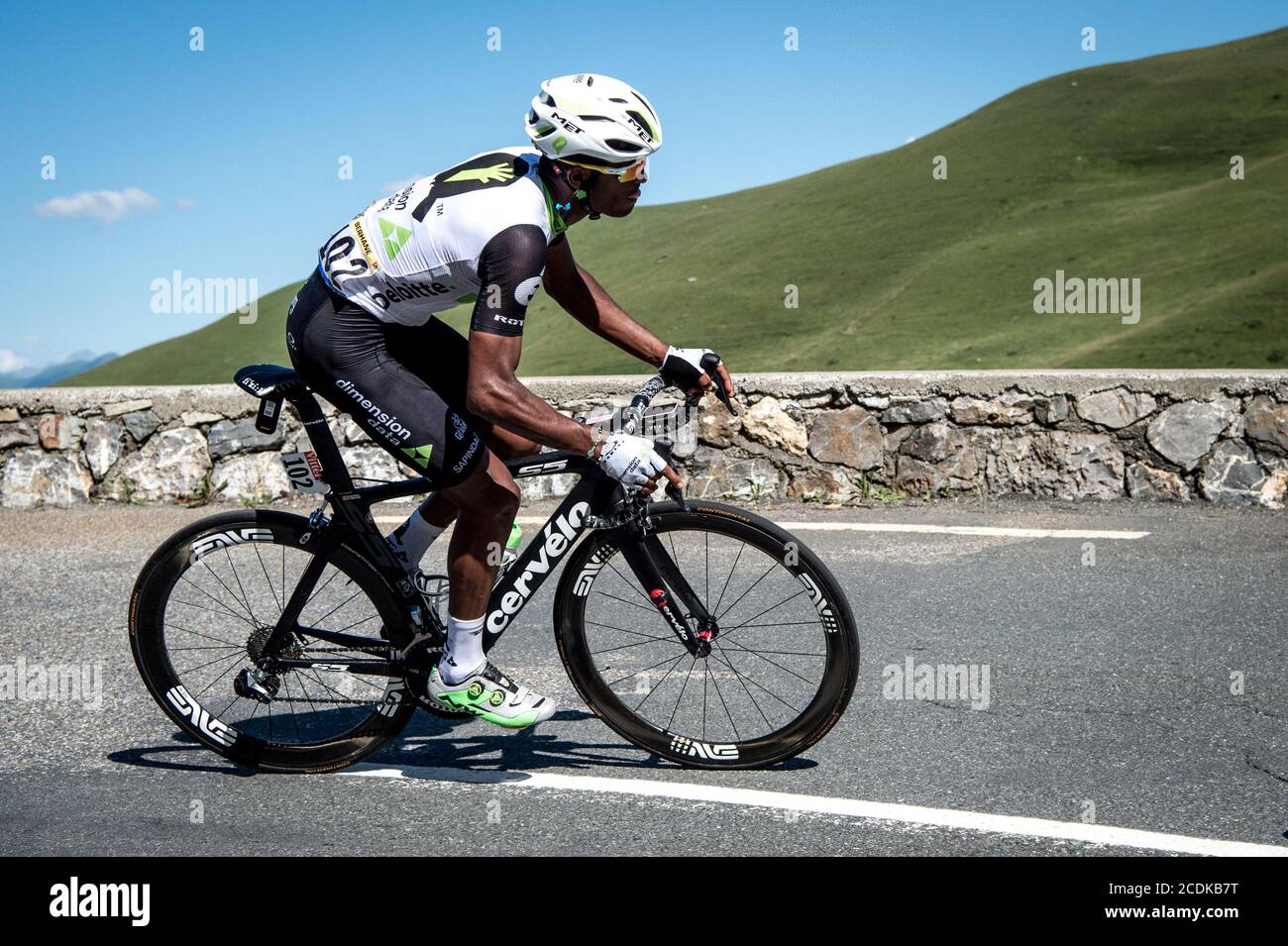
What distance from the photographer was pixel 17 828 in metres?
3.62

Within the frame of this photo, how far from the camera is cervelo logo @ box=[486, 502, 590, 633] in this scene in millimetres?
3986

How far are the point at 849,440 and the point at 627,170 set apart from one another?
512cm

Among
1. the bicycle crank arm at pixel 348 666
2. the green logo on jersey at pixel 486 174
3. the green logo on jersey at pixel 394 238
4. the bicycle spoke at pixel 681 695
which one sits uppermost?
the green logo on jersey at pixel 486 174

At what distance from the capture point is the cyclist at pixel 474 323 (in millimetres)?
3576

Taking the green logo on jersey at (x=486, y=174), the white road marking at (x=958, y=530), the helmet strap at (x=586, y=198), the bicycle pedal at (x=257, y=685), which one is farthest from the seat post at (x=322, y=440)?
the white road marking at (x=958, y=530)

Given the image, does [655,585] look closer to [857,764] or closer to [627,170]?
[857,764]

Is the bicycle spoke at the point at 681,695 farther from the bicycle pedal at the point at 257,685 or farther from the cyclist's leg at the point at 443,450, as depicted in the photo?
the bicycle pedal at the point at 257,685

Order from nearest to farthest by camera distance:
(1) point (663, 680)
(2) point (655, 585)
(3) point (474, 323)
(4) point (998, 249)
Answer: (3) point (474, 323) → (2) point (655, 585) → (1) point (663, 680) → (4) point (998, 249)

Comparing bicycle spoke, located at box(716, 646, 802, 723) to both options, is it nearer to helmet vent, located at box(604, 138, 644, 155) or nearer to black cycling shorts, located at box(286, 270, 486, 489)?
black cycling shorts, located at box(286, 270, 486, 489)

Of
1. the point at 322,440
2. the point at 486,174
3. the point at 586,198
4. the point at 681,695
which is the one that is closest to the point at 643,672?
the point at 681,695

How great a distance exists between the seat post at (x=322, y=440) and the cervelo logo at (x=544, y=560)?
0.61 meters

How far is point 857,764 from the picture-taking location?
4.03m
